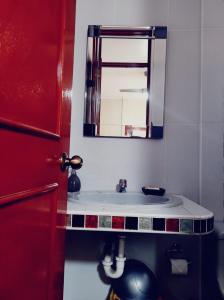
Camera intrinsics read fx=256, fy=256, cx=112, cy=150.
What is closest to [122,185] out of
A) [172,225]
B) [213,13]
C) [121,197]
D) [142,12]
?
[121,197]

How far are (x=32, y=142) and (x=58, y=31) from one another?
363 millimetres

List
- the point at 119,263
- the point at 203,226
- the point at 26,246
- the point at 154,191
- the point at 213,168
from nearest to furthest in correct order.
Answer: the point at 26,246 → the point at 203,226 → the point at 119,263 → the point at 154,191 → the point at 213,168

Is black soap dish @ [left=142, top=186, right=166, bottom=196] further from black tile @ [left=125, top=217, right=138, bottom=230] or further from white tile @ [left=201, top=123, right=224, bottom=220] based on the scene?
black tile @ [left=125, top=217, right=138, bottom=230]

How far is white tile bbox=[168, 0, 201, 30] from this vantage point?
1.41 m

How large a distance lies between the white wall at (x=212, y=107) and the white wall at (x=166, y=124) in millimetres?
38

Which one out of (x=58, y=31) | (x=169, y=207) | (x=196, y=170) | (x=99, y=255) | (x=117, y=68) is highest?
A: (x=117, y=68)

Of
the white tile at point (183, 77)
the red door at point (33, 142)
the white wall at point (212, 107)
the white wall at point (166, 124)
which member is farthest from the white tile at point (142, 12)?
the red door at point (33, 142)

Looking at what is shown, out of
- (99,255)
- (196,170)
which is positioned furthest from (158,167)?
(99,255)

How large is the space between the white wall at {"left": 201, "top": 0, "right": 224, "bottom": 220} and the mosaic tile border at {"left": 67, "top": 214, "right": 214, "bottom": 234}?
498 millimetres

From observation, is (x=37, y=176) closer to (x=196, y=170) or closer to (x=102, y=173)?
(x=102, y=173)

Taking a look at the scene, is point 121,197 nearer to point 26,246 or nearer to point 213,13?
point 26,246

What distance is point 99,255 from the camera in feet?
4.43

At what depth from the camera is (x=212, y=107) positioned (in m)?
1.39

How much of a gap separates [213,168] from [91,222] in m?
0.78
